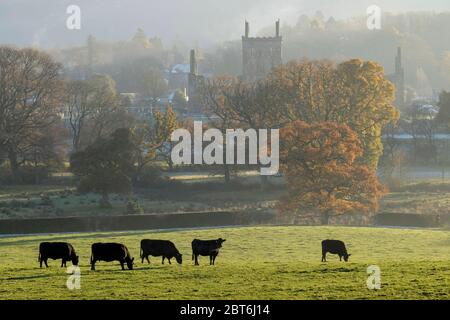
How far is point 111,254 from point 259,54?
349 feet

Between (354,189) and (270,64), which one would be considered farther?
(270,64)

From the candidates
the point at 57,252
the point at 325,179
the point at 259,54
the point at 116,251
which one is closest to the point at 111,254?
the point at 116,251

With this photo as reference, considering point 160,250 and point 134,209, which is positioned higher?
point 160,250

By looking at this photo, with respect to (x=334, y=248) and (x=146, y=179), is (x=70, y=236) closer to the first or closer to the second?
(x=334, y=248)

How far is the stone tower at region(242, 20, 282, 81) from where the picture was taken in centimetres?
13262

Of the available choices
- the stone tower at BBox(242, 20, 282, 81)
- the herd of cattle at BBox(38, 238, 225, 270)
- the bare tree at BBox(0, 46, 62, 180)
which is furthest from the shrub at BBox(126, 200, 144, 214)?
the stone tower at BBox(242, 20, 282, 81)

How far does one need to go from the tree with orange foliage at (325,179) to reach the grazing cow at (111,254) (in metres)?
26.4

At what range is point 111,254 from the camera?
2891 centimetres

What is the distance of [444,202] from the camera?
61438 millimetres

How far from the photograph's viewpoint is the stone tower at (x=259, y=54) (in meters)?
133

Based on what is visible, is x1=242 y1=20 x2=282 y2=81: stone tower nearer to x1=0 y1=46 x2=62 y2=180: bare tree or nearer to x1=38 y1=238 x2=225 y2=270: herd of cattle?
x1=0 y1=46 x2=62 y2=180: bare tree

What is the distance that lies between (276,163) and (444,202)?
37.3 ft
